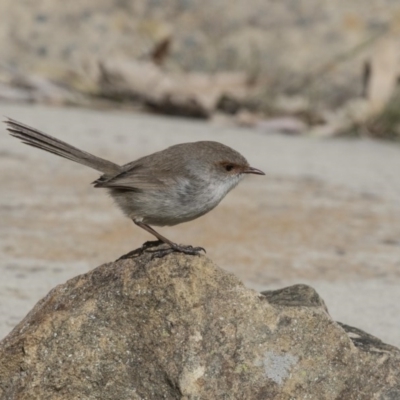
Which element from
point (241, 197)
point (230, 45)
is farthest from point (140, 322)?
point (230, 45)

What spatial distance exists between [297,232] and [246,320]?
11.8 feet

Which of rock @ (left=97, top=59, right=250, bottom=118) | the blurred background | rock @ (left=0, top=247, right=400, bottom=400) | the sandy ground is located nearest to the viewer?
rock @ (left=0, top=247, right=400, bottom=400)

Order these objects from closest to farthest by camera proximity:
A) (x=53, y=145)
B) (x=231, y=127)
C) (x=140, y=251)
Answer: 1. (x=140, y=251)
2. (x=53, y=145)
3. (x=231, y=127)

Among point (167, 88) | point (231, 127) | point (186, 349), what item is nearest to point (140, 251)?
point (186, 349)

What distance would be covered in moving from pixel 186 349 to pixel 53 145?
5.07ft

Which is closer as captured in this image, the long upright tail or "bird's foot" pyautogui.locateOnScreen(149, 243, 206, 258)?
"bird's foot" pyautogui.locateOnScreen(149, 243, 206, 258)

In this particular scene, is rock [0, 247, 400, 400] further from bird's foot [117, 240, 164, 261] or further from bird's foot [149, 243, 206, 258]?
bird's foot [117, 240, 164, 261]

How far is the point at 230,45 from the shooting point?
13188 mm

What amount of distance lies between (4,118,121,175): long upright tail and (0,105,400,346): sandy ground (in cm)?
95

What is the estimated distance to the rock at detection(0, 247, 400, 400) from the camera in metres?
3.46

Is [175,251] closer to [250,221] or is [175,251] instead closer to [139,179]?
[139,179]

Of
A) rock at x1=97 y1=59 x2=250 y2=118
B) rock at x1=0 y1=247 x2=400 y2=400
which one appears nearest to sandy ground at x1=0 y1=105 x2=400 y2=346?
rock at x1=97 y1=59 x2=250 y2=118

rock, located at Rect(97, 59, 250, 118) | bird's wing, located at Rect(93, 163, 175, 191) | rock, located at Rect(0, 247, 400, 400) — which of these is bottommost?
rock, located at Rect(97, 59, 250, 118)

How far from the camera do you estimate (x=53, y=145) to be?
461 centimetres
